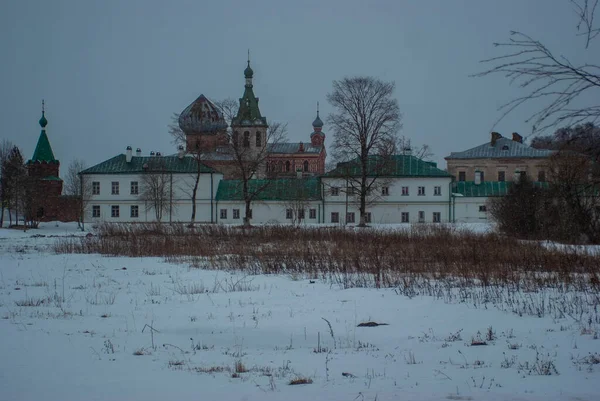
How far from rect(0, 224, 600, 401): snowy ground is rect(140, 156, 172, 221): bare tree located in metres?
44.9

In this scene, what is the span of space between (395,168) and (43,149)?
33485mm

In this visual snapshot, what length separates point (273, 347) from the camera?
7582 millimetres

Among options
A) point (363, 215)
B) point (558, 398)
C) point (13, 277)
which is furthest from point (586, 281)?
point (363, 215)

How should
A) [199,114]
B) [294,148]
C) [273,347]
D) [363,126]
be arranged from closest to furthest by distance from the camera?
[273,347], [363,126], [199,114], [294,148]

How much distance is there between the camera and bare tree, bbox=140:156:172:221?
5647 centimetres

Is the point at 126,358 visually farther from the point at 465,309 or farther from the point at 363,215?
the point at 363,215

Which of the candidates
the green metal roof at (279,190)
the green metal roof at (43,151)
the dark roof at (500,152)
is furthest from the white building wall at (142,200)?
the dark roof at (500,152)

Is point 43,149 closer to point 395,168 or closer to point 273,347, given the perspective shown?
point 395,168

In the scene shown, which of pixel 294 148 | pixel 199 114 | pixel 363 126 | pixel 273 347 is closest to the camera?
pixel 273 347

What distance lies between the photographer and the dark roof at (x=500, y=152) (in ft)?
227

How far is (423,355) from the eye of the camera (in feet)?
22.9

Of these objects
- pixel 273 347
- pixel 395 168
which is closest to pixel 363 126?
pixel 395 168

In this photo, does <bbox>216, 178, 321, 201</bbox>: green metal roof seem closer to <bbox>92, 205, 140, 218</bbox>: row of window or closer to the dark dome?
<bbox>92, 205, 140, 218</bbox>: row of window

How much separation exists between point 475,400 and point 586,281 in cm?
791
